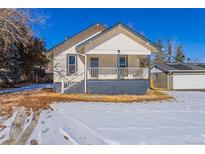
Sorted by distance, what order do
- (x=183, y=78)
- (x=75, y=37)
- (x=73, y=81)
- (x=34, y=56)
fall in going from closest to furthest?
(x=73, y=81) < (x=75, y=37) < (x=34, y=56) < (x=183, y=78)

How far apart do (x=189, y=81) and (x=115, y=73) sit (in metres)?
12.2

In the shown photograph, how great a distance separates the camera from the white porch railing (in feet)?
67.3

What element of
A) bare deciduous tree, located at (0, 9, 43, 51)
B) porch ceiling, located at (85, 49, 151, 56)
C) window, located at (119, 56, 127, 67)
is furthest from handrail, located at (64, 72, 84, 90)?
bare deciduous tree, located at (0, 9, 43, 51)

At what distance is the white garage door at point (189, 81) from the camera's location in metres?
29.0

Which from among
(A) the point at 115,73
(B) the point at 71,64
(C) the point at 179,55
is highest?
(C) the point at 179,55

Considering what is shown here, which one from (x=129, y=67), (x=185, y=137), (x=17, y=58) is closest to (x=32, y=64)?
(x=17, y=58)

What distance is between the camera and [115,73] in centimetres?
2070

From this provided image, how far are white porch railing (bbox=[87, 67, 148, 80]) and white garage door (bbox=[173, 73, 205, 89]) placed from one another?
31.3 ft

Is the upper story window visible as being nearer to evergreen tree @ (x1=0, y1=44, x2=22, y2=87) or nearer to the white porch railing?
the white porch railing

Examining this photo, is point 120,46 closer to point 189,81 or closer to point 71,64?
point 71,64

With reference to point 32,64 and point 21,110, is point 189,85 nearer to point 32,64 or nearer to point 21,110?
point 32,64

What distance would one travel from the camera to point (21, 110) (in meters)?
10.7

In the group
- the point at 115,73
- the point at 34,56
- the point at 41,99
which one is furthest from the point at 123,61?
the point at 34,56
